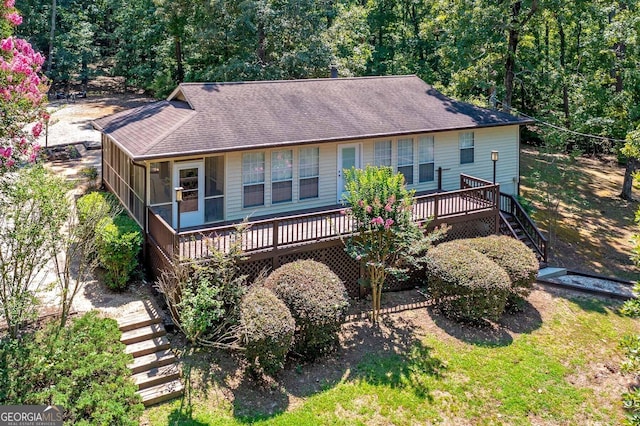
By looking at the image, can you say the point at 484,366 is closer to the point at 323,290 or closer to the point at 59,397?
the point at 323,290

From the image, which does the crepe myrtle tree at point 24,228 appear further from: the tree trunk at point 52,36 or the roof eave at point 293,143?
the tree trunk at point 52,36

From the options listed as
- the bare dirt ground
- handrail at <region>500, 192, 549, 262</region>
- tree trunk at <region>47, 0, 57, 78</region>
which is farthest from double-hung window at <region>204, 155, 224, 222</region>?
tree trunk at <region>47, 0, 57, 78</region>

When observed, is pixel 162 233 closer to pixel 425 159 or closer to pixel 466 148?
pixel 425 159

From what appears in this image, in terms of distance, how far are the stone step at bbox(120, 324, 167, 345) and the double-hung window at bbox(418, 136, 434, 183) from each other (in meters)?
9.73

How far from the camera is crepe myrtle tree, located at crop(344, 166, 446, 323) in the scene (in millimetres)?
11273

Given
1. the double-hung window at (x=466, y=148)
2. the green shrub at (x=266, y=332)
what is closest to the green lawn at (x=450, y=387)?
the green shrub at (x=266, y=332)

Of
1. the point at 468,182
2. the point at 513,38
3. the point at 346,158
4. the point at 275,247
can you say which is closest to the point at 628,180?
the point at 513,38

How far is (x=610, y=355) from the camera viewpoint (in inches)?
460

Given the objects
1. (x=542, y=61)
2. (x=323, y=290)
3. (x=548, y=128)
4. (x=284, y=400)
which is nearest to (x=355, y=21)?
(x=542, y=61)

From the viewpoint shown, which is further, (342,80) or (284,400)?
(342,80)

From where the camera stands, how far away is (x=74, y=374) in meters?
8.44

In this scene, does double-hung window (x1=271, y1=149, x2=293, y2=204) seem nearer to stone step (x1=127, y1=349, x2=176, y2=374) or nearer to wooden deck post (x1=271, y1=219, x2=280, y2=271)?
wooden deck post (x1=271, y1=219, x2=280, y2=271)

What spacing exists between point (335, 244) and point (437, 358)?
3540 mm

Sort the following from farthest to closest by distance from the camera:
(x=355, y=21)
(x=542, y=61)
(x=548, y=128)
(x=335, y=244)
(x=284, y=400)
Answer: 1. (x=355, y=21)
2. (x=542, y=61)
3. (x=548, y=128)
4. (x=335, y=244)
5. (x=284, y=400)
